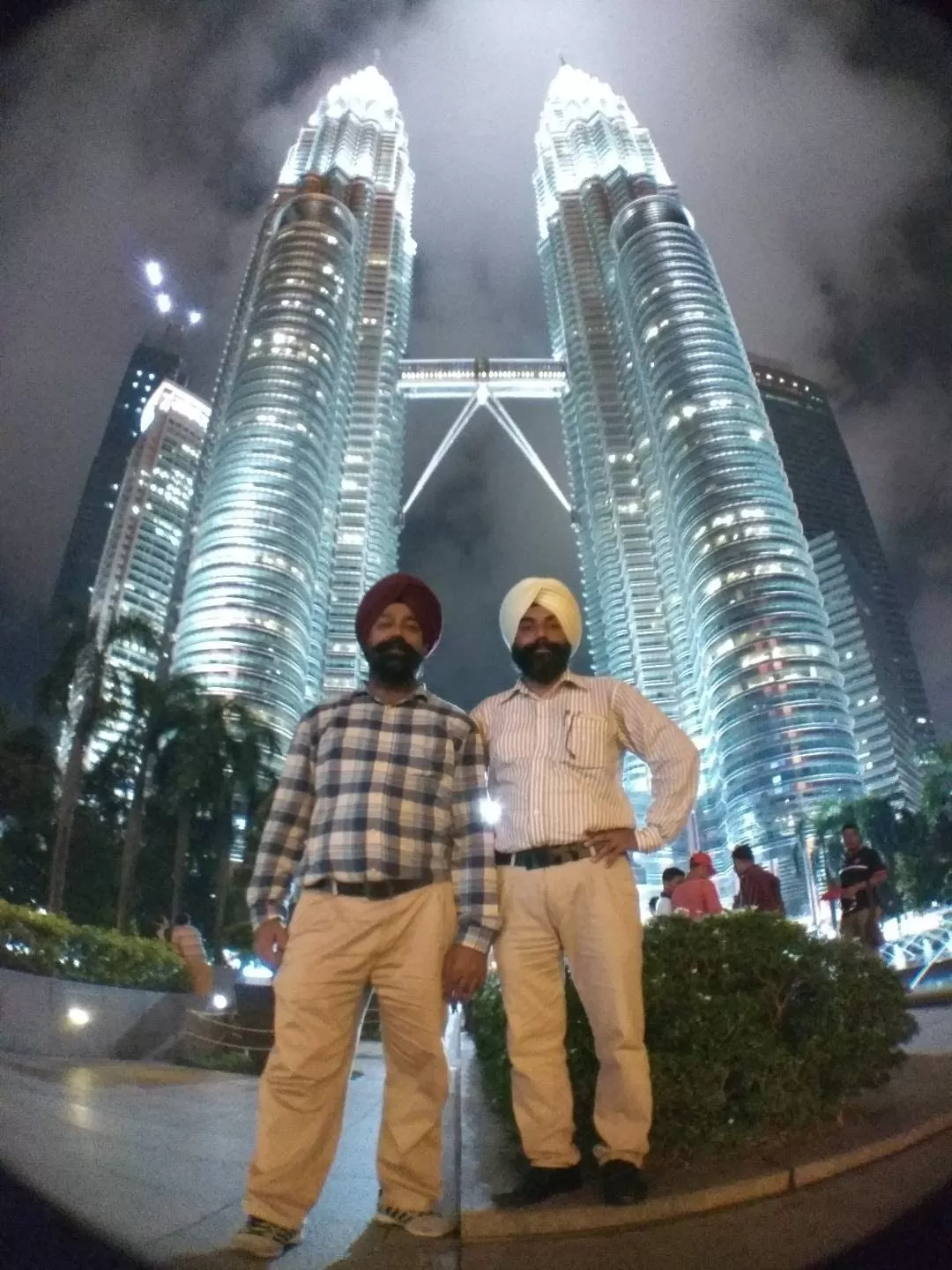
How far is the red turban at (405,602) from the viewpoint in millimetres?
2953

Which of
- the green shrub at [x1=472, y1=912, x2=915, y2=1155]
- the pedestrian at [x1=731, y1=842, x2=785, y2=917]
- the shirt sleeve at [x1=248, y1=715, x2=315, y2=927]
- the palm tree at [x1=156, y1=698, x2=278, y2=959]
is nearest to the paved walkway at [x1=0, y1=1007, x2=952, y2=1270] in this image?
the green shrub at [x1=472, y1=912, x2=915, y2=1155]

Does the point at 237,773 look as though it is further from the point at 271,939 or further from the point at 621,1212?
the point at 621,1212

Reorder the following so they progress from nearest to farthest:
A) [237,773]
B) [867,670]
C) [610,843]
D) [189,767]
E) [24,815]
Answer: [610,843] → [189,767] → [24,815] → [237,773] → [867,670]

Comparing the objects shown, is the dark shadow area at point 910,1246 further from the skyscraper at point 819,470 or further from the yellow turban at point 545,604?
the skyscraper at point 819,470

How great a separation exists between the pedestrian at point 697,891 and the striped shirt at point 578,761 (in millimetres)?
3255

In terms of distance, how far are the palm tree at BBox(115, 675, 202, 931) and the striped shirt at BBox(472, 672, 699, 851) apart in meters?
25.8

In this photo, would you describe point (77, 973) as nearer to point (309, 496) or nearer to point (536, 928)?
point (536, 928)

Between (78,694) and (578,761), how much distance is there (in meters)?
24.7

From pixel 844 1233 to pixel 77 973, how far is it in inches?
351

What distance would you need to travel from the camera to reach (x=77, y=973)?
882 centimetres

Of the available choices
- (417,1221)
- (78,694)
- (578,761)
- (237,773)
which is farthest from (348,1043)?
(237,773)

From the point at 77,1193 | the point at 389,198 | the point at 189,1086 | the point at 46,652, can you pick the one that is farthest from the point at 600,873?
the point at 389,198

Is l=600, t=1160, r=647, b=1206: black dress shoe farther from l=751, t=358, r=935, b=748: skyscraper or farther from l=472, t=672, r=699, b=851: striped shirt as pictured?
l=751, t=358, r=935, b=748: skyscraper

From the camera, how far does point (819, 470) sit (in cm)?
12812
